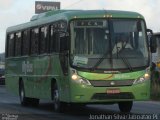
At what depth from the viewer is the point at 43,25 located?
22266 mm

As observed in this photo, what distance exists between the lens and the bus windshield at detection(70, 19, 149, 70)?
19.0 m

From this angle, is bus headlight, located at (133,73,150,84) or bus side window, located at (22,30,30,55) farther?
bus side window, located at (22,30,30,55)

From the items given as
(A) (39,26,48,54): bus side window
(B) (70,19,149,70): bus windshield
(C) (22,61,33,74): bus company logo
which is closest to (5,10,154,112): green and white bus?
(B) (70,19,149,70): bus windshield

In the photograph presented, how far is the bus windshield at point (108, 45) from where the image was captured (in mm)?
18969

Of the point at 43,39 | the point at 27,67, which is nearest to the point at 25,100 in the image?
the point at 27,67

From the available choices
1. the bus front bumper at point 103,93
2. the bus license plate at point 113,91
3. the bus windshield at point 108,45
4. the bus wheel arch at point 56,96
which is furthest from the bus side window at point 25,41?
the bus license plate at point 113,91

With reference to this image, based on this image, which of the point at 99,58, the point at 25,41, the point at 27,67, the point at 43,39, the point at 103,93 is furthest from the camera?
the point at 25,41

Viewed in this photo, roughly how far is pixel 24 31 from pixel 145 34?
22.4 feet

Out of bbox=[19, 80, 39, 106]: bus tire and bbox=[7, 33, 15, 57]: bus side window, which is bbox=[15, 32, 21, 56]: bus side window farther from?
bbox=[19, 80, 39, 106]: bus tire

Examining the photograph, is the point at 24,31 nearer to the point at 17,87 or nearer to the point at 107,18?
the point at 17,87

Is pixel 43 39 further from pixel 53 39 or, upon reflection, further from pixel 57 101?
pixel 57 101

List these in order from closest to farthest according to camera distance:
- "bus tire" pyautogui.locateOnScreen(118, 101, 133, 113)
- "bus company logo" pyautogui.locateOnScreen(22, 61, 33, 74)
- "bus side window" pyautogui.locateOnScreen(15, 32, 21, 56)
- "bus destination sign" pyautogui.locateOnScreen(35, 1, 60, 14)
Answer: "bus tire" pyautogui.locateOnScreen(118, 101, 133, 113) < "bus company logo" pyautogui.locateOnScreen(22, 61, 33, 74) < "bus side window" pyautogui.locateOnScreen(15, 32, 21, 56) < "bus destination sign" pyautogui.locateOnScreen(35, 1, 60, 14)

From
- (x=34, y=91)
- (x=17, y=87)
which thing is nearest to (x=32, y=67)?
(x=34, y=91)

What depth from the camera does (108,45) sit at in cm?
1914
